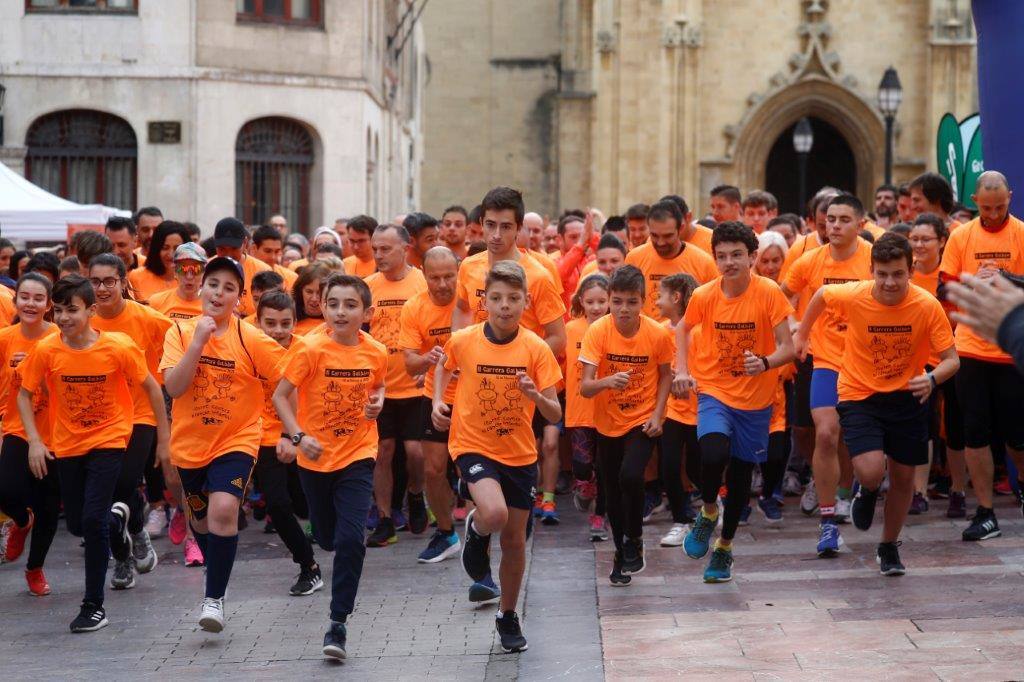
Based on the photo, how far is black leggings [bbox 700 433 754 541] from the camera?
9.23 meters

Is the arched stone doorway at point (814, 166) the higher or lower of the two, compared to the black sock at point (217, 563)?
higher

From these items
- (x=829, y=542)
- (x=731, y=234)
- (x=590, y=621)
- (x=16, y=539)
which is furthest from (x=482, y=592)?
(x=16, y=539)

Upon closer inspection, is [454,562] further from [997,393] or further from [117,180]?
[117,180]

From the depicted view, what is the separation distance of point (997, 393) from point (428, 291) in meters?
3.53

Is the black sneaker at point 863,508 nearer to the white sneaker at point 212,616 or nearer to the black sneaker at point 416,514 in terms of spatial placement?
the black sneaker at point 416,514

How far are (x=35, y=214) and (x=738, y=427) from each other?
9092 millimetres

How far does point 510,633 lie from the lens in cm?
792

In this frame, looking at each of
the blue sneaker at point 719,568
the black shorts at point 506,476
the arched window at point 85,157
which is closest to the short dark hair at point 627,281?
the blue sneaker at point 719,568

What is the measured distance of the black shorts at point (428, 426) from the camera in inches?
402

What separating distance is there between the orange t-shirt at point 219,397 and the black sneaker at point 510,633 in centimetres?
160

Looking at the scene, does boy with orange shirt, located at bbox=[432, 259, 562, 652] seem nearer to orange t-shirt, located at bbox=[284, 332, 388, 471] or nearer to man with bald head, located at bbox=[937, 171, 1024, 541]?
orange t-shirt, located at bbox=[284, 332, 388, 471]

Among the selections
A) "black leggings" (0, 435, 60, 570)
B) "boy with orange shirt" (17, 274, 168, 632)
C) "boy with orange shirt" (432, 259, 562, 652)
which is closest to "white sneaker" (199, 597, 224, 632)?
"boy with orange shirt" (17, 274, 168, 632)

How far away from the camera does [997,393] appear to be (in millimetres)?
10141

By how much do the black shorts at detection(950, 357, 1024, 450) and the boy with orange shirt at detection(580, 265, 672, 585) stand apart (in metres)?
1.91
